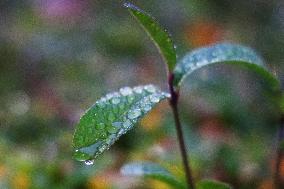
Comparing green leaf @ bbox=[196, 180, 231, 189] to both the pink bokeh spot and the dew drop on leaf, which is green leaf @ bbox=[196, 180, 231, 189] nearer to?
the dew drop on leaf

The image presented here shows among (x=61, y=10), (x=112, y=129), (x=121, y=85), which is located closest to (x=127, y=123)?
(x=112, y=129)

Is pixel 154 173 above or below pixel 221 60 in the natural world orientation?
below

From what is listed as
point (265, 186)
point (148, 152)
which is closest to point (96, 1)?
point (148, 152)

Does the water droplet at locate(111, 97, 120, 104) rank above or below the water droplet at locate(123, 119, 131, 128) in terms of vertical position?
above

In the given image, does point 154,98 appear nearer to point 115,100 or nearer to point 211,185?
point 115,100

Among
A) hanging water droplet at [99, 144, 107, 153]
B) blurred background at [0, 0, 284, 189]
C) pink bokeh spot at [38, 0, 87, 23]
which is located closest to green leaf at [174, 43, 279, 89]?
hanging water droplet at [99, 144, 107, 153]

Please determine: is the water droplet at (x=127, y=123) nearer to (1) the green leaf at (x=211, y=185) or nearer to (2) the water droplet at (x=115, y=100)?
(2) the water droplet at (x=115, y=100)

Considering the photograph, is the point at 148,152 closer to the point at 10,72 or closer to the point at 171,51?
the point at 171,51

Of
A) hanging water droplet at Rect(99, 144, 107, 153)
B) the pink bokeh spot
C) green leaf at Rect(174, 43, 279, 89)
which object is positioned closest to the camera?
hanging water droplet at Rect(99, 144, 107, 153)
